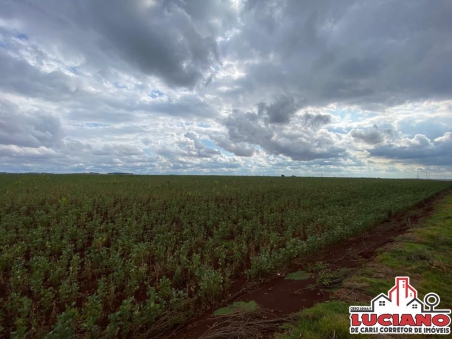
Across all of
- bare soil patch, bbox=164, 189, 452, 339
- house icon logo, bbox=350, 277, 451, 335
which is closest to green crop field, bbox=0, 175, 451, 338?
bare soil patch, bbox=164, 189, 452, 339

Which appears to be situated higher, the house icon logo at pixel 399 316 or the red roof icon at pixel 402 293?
the red roof icon at pixel 402 293

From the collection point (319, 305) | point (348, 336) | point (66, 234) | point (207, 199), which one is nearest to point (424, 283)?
point (319, 305)

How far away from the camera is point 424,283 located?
638 cm

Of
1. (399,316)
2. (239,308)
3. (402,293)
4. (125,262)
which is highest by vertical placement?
(402,293)

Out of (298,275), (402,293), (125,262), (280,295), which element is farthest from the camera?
(125,262)

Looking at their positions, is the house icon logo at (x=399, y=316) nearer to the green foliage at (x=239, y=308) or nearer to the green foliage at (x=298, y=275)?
the green foliage at (x=239, y=308)

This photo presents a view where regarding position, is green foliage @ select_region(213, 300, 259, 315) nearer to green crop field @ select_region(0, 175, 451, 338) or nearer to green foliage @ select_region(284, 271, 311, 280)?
green crop field @ select_region(0, 175, 451, 338)

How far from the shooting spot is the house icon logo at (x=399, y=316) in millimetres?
4562

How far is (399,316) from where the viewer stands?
4832mm

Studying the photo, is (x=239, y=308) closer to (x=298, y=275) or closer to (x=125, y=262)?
(x=298, y=275)

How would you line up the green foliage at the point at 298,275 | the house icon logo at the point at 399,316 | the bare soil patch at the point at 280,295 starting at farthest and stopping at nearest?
the green foliage at the point at 298,275
the bare soil patch at the point at 280,295
the house icon logo at the point at 399,316

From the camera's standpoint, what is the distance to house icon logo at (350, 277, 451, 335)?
4562 mm

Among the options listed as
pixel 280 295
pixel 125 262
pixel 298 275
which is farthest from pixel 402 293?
pixel 125 262

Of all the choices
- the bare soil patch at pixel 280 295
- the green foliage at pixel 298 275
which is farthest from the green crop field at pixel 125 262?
the green foliage at pixel 298 275
